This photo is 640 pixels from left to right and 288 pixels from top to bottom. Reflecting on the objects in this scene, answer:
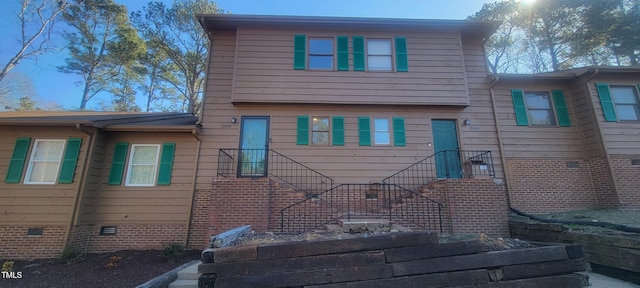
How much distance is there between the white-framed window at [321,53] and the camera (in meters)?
8.51

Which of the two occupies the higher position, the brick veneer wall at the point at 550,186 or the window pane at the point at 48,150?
the window pane at the point at 48,150

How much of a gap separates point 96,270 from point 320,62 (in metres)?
7.74

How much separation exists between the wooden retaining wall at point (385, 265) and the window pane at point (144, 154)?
5.74m

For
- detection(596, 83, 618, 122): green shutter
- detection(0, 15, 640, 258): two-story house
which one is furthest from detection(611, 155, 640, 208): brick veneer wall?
detection(596, 83, 618, 122): green shutter

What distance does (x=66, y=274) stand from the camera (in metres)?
5.45

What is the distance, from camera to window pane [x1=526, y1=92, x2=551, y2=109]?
881cm

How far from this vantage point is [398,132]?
814 centimetres

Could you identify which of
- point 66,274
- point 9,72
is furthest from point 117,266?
point 9,72

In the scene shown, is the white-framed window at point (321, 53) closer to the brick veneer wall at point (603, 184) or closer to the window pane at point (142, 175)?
the window pane at point (142, 175)

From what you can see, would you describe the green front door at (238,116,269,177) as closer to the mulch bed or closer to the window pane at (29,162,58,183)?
the mulch bed

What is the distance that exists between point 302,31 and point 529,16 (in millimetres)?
15369

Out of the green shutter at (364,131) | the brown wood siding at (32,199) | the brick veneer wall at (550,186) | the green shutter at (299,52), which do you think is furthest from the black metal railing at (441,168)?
the brown wood siding at (32,199)

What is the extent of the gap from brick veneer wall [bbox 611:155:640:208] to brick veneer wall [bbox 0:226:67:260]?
15261 millimetres

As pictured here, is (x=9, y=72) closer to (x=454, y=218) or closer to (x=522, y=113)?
(x=454, y=218)
